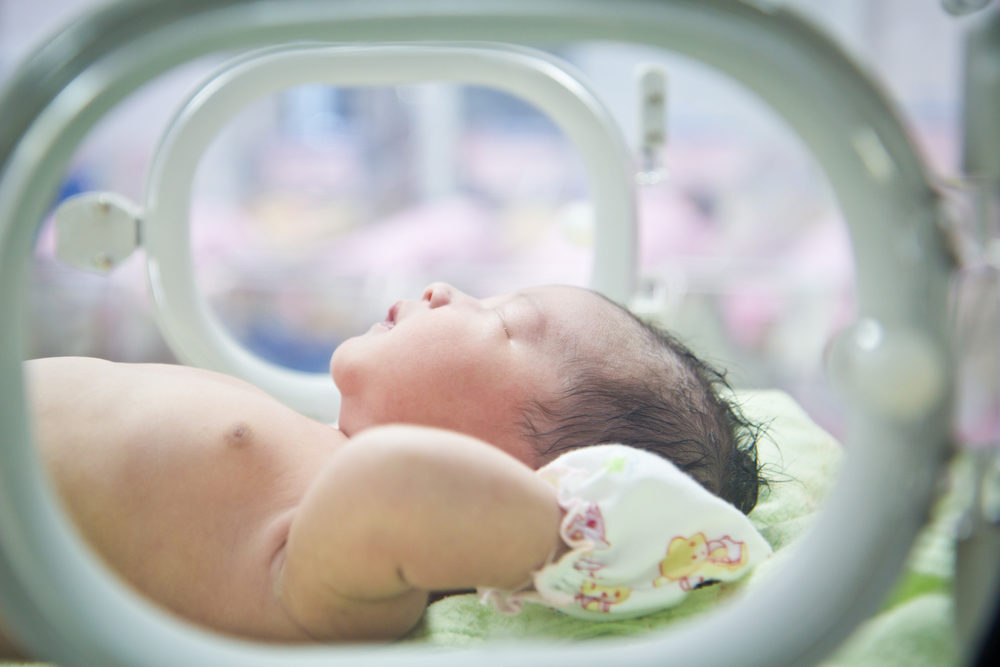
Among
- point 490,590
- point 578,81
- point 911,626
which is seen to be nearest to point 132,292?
point 578,81

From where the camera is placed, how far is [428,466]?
46cm

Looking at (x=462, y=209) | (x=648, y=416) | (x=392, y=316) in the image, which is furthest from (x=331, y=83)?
(x=462, y=209)

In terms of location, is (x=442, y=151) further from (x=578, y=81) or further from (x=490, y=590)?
(x=490, y=590)

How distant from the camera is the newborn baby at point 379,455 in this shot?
0.47 meters

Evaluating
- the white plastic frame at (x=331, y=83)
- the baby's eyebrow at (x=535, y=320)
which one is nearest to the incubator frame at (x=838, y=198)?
the baby's eyebrow at (x=535, y=320)

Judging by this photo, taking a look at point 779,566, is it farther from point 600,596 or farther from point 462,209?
point 462,209

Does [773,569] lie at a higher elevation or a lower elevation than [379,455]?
lower

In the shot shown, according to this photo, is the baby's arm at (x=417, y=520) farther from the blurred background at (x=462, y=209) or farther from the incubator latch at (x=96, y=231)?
the blurred background at (x=462, y=209)

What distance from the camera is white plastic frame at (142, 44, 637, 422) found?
891mm

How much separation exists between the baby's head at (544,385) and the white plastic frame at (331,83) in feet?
0.82

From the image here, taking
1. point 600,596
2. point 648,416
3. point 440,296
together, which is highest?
point 440,296

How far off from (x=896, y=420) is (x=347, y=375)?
0.48 metres

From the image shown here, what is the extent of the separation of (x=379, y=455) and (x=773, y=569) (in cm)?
30

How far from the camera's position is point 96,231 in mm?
913
